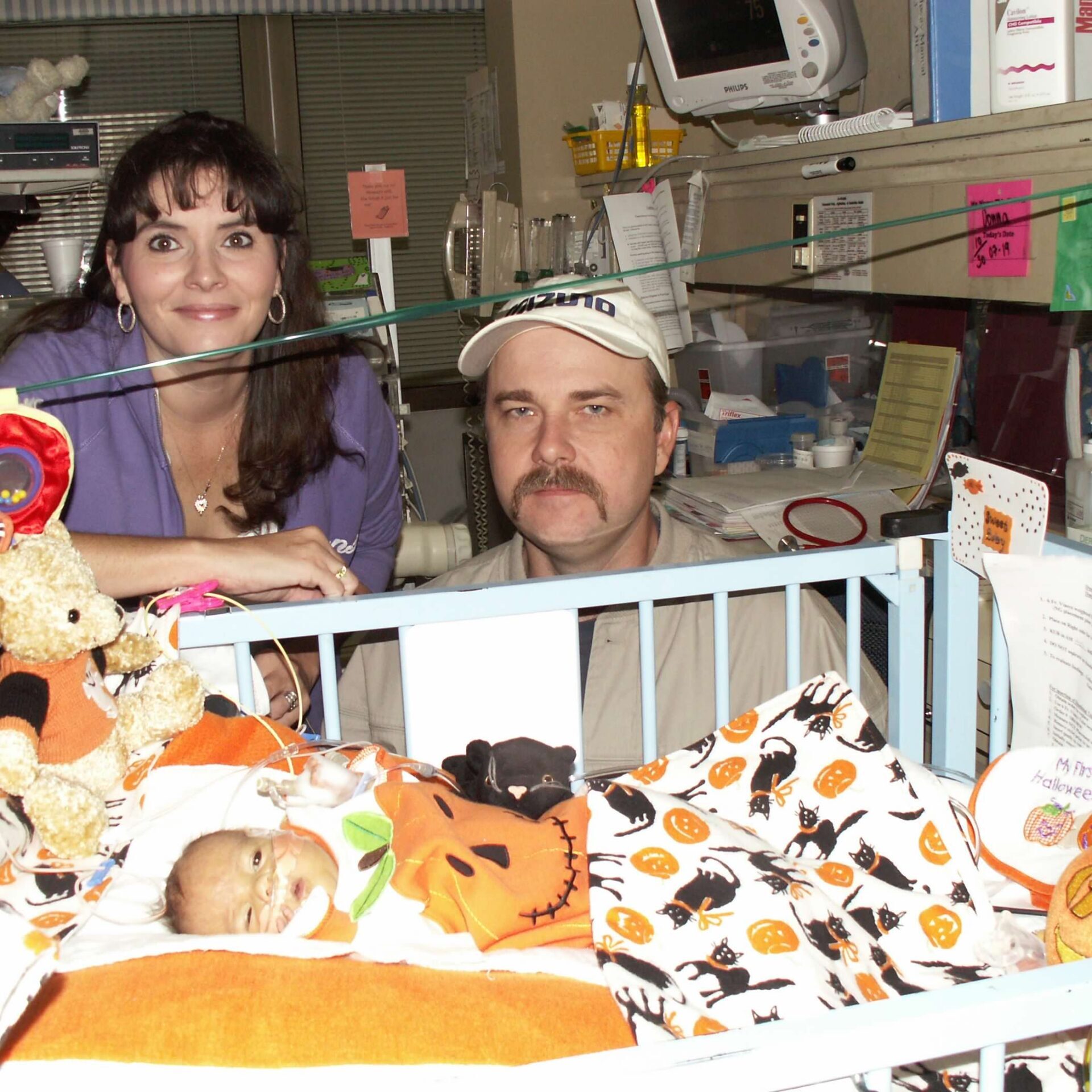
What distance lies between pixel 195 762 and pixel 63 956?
23 cm

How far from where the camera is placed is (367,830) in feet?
2.75

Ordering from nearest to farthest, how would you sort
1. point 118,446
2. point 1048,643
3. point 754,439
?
point 1048,643 → point 118,446 → point 754,439

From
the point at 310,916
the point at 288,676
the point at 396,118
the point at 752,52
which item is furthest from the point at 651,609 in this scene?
the point at 396,118

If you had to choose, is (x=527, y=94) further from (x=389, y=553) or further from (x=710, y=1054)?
(x=710, y=1054)

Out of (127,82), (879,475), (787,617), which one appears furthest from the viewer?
(127,82)

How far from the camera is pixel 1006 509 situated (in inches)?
39.6

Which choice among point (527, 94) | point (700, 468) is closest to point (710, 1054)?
point (700, 468)

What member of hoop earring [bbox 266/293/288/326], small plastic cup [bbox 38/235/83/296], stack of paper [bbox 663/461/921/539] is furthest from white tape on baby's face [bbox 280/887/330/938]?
small plastic cup [bbox 38/235/83/296]

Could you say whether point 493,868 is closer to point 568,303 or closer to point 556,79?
point 568,303

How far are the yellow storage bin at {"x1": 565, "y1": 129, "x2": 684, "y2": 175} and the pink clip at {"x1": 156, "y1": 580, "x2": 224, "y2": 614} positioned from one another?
6.55ft

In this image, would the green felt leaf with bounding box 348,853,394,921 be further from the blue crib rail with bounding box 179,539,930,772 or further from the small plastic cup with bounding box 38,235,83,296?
the small plastic cup with bounding box 38,235,83,296

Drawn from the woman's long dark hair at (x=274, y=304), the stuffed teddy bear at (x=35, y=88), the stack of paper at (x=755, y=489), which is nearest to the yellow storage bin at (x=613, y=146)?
the stack of paper at (x=755, y=489)

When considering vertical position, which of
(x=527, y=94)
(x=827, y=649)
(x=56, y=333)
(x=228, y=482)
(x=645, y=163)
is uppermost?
(x=527, y=94)

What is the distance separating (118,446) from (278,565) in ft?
1.67
